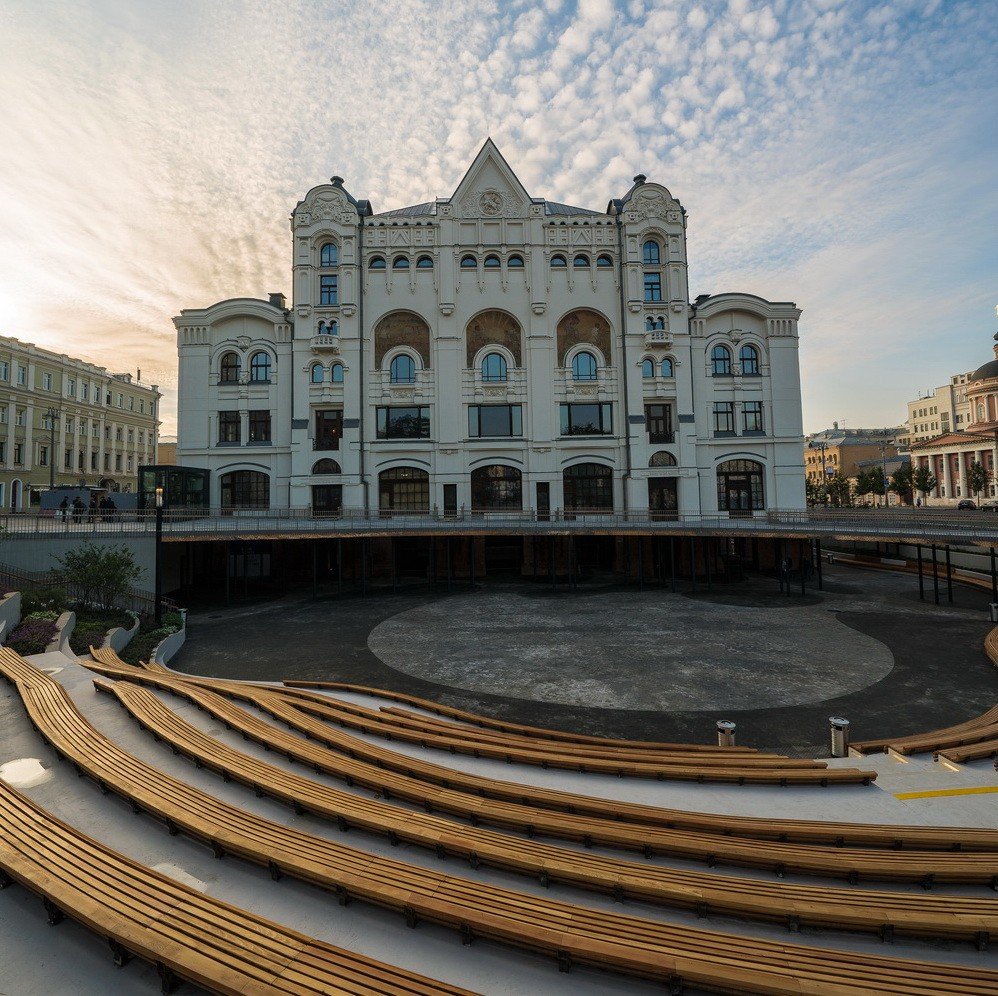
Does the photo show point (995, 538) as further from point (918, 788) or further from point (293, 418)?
point (293, 418)

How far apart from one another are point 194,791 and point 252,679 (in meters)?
9.88

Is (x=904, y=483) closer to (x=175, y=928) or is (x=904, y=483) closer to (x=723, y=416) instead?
A: (x=723, y=416)

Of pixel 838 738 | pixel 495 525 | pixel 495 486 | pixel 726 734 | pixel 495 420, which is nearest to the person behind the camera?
pixel 838 738

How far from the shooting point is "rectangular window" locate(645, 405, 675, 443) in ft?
119

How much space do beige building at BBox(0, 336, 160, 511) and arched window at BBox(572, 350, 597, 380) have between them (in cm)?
4502

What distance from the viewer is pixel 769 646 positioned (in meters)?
17.2

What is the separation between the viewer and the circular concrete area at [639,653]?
1333cm

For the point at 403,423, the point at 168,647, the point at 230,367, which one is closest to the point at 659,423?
the point at 403,423

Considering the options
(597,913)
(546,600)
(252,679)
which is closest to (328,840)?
(597,913)

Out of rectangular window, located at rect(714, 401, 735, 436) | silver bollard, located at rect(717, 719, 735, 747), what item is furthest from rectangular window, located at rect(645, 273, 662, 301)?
silver bollard, located at rect(717, 719, 735, 747)

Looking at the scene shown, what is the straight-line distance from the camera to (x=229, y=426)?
3653 cm

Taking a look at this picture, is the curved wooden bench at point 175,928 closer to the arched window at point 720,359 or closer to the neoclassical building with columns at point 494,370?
the neoclassical building with columns at point 494,370

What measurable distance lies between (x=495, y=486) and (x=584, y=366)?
36.0 feet

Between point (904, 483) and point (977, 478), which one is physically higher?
point (904, 483)
